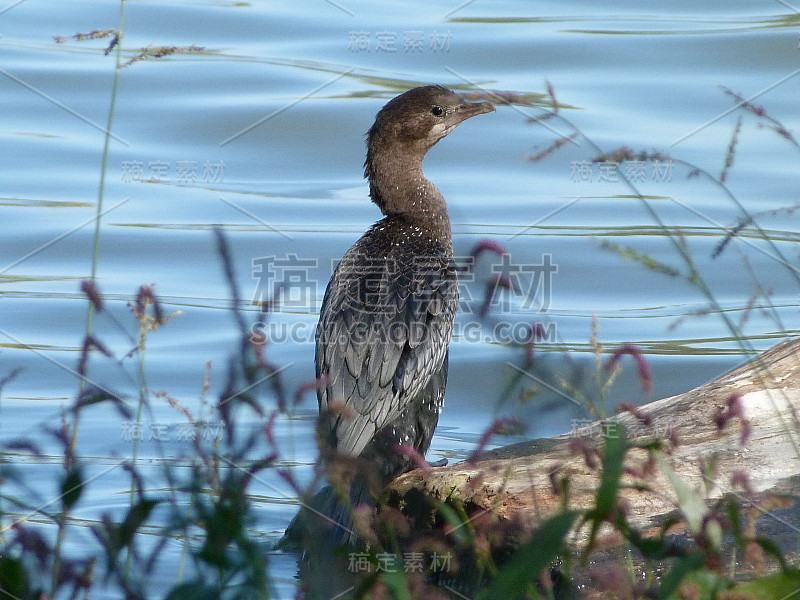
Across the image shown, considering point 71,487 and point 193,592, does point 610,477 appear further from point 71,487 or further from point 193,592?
point 71,487

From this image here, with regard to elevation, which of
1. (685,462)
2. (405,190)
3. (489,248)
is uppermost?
(405,190)

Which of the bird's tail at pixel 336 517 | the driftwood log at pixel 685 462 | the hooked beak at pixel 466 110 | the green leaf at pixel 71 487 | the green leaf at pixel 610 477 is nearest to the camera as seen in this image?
the green leaf at pixel 610 477

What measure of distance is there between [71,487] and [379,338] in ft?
8.16

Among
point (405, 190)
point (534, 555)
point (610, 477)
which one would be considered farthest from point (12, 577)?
point (405, 190)

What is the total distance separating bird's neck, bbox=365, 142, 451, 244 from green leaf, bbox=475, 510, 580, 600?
3.74 meters

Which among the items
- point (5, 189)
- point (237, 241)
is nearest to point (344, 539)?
point (237, 241)

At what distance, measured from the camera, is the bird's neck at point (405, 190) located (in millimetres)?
5700

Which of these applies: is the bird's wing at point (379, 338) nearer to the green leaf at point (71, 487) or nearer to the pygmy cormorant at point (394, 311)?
the pygmy cormorant at point (394, 311)

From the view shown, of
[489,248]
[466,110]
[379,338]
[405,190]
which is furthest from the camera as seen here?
[466,110]

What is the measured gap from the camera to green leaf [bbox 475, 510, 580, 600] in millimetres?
1936

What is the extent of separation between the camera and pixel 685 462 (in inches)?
150

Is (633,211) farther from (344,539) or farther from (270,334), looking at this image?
(344,539)

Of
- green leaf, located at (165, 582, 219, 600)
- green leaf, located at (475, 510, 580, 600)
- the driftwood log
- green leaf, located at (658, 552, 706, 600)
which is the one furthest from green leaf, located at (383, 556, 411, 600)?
the driftwood log

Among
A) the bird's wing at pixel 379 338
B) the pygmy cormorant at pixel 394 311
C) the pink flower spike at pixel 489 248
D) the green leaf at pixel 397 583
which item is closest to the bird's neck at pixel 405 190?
the pygmy cormorant at pixel 394 311
